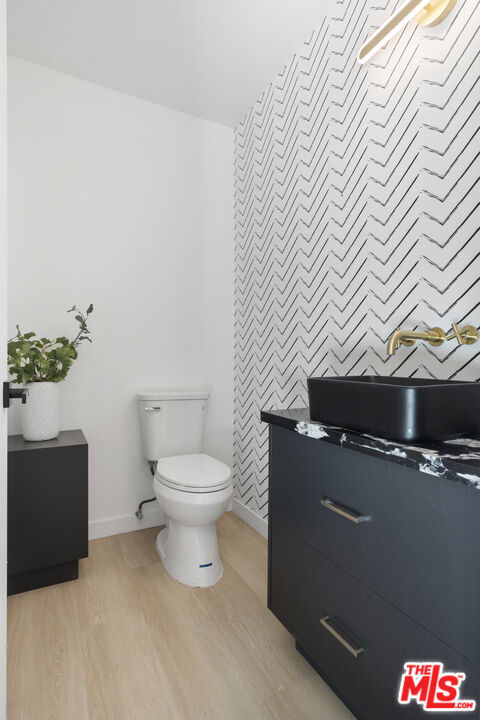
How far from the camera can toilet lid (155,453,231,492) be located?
1.76 metres

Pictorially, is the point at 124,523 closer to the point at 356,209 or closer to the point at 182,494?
the point at 182,494

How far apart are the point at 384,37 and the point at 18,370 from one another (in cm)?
191

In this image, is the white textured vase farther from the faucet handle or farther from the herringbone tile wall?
the faucet handle

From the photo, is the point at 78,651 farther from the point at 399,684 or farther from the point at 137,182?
the point at 137,182

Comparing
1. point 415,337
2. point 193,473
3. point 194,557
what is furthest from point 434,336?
point 194,557

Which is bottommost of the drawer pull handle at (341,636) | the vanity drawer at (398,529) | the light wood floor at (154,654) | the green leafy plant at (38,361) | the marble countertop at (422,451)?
the light wood floor at (154,654)

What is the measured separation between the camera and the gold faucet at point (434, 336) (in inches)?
46.9

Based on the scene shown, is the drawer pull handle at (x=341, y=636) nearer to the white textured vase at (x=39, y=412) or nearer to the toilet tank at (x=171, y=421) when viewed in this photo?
the toilet tank at (x=171, y=421)

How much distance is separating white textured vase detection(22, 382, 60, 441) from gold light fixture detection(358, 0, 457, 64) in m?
1.89

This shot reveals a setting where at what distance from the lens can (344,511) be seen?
3.55 feet

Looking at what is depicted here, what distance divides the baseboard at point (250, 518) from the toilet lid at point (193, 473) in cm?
53

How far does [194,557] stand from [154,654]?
1.49ft

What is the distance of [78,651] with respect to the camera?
1.41m

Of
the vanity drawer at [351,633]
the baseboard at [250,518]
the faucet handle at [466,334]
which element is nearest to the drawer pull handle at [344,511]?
the vanity drawer at [351,633]
